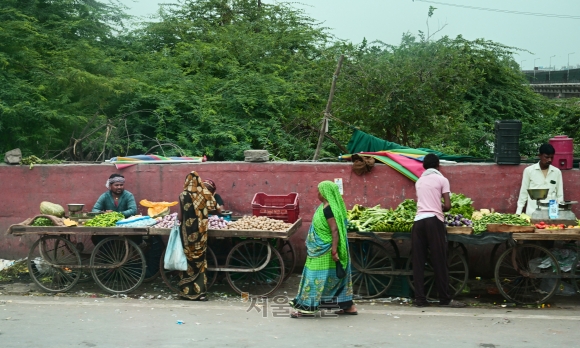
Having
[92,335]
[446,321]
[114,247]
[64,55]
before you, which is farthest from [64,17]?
[446,321]

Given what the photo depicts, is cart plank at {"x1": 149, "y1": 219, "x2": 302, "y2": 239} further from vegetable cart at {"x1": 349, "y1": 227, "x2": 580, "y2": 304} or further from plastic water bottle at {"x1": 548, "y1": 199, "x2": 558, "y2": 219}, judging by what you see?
plastic water bottle at {"x1": 548, "y1": 199, "x2": 558, "y2": 219}

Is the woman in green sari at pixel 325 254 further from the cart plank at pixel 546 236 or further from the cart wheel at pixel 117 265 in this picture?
the cart wheel at pixel 117 265

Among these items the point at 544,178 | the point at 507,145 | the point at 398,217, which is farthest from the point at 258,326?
the point at 507,145

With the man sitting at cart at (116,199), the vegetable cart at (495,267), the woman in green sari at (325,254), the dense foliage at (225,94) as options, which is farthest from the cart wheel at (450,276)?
the man sitting at cart at (116,199)

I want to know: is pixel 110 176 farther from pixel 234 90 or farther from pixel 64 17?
pixel 64 17

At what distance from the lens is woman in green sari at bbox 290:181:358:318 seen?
7.35 metres

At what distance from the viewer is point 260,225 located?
8.52 meters

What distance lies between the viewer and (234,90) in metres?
14.2

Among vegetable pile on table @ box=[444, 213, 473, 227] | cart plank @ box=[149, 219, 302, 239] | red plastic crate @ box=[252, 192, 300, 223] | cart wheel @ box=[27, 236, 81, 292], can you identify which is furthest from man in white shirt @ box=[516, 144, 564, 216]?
cart wheel @ box=[27, 236, 81, 292]

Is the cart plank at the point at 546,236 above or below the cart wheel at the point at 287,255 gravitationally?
above

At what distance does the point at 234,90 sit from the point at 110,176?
4.94m

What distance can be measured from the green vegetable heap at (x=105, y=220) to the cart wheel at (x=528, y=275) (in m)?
5.14

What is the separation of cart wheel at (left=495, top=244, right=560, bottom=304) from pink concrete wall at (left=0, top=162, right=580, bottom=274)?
111 centimetres

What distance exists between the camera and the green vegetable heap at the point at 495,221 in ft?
26.9
